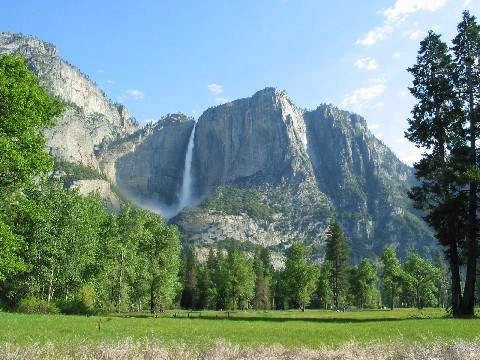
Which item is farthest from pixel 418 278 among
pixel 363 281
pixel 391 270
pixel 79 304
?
pixel 79 304

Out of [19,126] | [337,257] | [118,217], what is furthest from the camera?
[337,257]

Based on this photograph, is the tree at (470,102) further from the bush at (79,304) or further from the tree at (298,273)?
the tree at (298,273)

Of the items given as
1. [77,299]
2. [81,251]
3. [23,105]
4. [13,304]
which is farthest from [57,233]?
[23,105]

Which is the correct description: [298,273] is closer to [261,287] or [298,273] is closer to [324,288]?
[261,287]

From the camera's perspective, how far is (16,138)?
23625 mm

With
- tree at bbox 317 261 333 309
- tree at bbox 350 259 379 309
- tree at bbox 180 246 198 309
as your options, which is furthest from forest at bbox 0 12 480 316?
tree at bbox 180 246 198 309

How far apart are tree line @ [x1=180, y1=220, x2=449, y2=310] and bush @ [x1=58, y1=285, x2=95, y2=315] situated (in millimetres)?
38038

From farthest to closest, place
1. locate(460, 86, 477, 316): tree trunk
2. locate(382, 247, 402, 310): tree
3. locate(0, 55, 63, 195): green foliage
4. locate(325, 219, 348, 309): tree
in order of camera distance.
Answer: locate(325, 219, 348, 309): tree → locate(382, 247, 402, 310): tree → locate(460, 86, 477, 316): tree trunk → locate(0, 55, 63, 195): green foliage

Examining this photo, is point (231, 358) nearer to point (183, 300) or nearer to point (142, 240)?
point (142, 240)

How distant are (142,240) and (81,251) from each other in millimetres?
12373

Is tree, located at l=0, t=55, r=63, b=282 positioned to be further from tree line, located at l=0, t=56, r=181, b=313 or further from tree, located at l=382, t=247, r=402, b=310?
tree, located at l=382, t=247, r=402, b=310

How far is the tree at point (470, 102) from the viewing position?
102 ft

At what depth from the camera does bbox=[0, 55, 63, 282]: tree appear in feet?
72.9

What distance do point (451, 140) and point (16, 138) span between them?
1166 inches
